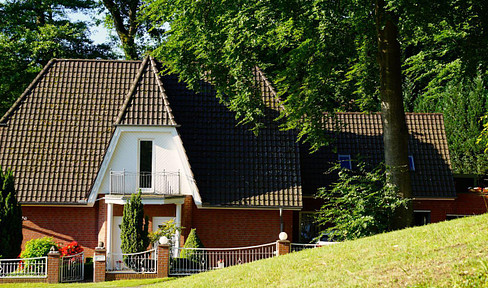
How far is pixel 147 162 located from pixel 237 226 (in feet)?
14.2

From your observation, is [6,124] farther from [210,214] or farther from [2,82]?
[2,82]

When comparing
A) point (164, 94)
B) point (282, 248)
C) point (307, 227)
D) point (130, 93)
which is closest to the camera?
point (282, 248)

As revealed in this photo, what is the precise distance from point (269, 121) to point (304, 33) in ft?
25.9

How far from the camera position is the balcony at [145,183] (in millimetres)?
23844

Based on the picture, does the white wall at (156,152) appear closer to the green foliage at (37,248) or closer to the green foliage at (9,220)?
the green foliage at (37,248)

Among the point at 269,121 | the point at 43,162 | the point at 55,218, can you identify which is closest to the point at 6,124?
the point at 43,162

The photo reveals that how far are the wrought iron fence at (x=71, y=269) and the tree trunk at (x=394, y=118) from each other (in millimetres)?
10198

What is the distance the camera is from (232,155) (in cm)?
2522

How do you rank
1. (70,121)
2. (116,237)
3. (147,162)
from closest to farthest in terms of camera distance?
(116,237) → (147,162) → (70,121)

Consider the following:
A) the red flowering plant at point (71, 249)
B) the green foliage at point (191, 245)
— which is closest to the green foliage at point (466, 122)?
the green foliage at point (191, 245)

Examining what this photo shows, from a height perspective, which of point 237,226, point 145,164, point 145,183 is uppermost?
point 145,164

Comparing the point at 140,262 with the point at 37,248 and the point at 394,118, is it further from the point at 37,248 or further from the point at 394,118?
the point at 394,118

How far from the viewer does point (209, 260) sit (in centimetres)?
2128

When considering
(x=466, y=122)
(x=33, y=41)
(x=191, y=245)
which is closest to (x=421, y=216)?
(x=466, y=122)
